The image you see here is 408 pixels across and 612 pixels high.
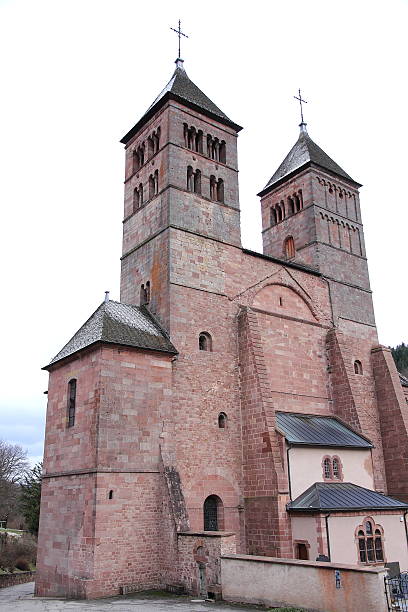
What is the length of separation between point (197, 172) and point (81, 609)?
20737 mm

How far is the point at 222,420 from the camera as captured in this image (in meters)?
23.6

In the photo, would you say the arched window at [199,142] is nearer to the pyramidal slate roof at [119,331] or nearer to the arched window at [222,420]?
the pyramidal slate roof at [119,331]

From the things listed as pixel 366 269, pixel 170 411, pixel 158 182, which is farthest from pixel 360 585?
pixel 366 269

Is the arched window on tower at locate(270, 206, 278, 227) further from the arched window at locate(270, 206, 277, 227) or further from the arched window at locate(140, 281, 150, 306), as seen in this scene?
the arched window at locate(140, 281, 150, 306)

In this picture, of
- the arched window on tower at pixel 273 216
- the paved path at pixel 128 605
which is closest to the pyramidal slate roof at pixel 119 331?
the paved path at pixel 128 605

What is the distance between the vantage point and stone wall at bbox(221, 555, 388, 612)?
42.5 feet

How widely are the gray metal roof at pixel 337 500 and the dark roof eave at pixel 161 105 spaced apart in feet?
66.2

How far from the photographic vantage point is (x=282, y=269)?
29297 mm

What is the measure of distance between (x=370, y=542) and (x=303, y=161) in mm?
24188

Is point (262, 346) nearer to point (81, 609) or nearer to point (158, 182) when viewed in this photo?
point (158, 182)

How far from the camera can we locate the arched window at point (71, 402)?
21.8 m

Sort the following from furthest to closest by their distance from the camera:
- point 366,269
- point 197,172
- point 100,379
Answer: point 366,269 → point 197,172 → point 100,379

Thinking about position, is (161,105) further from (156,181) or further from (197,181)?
(197,181)

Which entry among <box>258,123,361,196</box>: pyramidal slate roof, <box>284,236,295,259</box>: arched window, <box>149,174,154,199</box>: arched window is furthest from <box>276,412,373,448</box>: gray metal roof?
<box>258,123,361,196</box>: pyramidal slate roof
